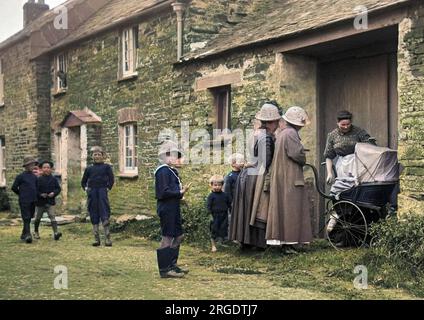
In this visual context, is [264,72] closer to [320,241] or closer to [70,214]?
[320,241]

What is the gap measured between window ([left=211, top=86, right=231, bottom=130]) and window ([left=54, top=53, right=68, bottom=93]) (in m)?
8.45

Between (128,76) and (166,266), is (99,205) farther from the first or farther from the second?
(128,76)

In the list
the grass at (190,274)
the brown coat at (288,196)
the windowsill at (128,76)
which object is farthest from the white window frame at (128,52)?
the brown coat at (288,196)

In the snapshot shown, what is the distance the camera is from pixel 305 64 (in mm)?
11297

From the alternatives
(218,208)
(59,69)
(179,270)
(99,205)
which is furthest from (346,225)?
(59,69)

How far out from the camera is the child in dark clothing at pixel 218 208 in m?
10.1

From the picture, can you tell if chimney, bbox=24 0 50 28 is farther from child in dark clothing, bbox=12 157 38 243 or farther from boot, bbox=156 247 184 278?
boot, bbox=156 247 184 278

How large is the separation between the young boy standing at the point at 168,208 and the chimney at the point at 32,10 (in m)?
20.1

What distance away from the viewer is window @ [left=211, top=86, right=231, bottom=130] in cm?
1285

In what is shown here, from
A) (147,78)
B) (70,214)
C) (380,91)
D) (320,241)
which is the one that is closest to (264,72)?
(380,91)

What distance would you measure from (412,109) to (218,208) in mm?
3377

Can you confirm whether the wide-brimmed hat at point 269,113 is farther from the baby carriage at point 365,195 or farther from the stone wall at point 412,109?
the stone wall at point 412,109

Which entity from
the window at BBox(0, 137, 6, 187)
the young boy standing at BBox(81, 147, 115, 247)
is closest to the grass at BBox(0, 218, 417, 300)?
the young boy standing at BBox(81, 147, 115, 247)

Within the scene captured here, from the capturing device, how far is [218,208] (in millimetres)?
10117
